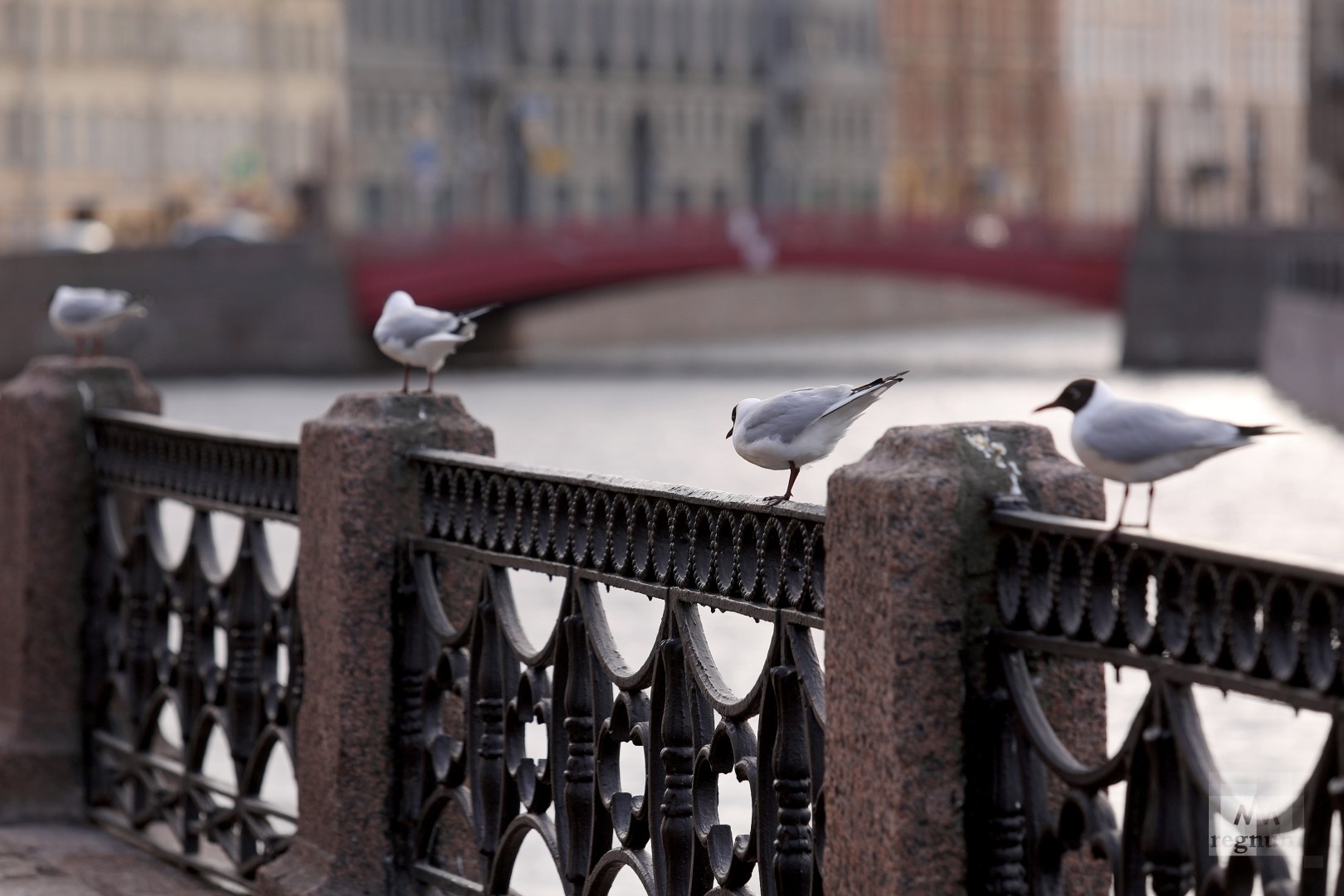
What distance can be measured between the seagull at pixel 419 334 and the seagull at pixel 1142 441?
2.57 metres

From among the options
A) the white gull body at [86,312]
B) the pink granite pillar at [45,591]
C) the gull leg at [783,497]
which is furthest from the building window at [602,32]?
the gull leg at [783,497]

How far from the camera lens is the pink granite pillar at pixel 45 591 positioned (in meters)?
6.95

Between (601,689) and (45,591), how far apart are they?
2.60 m

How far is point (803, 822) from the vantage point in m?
4.15

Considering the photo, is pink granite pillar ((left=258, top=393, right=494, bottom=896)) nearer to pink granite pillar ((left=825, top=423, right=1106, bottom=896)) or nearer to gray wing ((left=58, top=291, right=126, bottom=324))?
pink granite pillar ((left=825, top=423, right=1106, bottom=896))

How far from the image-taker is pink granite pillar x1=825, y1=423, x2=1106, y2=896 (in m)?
3.71

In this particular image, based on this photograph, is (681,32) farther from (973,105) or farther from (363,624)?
(363,624)

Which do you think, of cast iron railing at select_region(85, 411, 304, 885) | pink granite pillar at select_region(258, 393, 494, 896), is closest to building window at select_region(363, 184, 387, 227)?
cast iron railing at select_region(85, 411, 304, 885)

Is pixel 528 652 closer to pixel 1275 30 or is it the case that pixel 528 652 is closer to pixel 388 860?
pixel 388 860

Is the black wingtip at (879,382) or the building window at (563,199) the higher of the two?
the black wingtip at (879,382)

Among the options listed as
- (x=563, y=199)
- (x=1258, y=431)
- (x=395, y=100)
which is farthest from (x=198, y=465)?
(x=563, y=199)

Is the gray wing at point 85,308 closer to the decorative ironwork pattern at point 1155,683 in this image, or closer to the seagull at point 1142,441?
the seagull at point 1142,441

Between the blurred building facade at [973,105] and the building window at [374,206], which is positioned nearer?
the building window at [374,206]

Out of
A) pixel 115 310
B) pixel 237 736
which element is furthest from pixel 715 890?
pixel 115 310
